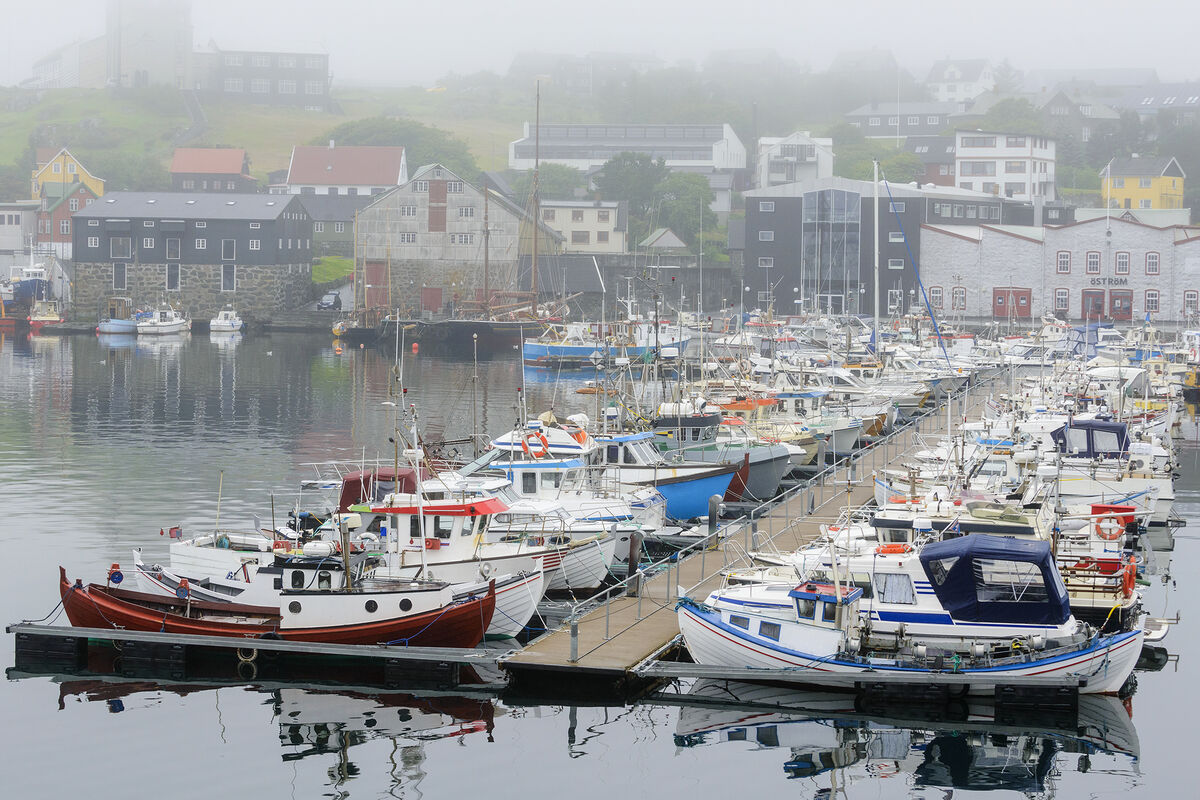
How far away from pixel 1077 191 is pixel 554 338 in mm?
81717

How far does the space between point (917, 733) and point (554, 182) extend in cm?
13465

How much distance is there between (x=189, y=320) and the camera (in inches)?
4473

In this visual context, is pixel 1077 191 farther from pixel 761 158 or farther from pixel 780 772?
pixel 780 772

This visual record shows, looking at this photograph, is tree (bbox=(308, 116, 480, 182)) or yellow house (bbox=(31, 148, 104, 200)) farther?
tree (bbox=(308, 116, 480, 182))

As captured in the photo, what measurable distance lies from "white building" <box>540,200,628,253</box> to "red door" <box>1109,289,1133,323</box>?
138 feet

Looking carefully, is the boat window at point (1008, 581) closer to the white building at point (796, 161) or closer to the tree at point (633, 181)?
the tree at point (633, 181)

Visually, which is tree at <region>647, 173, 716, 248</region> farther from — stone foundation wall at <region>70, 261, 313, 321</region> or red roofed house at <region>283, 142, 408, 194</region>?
stone foundation wall at <region>70, 261, 313, 321</region>

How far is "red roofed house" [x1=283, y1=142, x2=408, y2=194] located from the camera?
490ft

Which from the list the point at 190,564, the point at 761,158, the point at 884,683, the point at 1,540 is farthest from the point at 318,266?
the point at 884,683

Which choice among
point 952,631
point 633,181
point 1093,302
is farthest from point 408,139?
point 952,631

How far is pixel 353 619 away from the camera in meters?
24.8

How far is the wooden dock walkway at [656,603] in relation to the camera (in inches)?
934

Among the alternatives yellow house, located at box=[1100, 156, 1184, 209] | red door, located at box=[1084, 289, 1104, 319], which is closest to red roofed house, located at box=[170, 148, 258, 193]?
yellow house, located at box=[1100, 156, 1184, 209]

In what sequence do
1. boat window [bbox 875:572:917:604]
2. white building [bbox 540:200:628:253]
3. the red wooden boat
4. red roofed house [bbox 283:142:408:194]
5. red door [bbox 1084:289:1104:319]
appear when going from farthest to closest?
1. red roofed house [bbox 283:142:408:194]
2. white building [bbox 540:200:628:253]
3. red door [bbox 1084:289:1104:319]
4. the red wooden boat
5. boat window [bbox 875:572:917:604]
